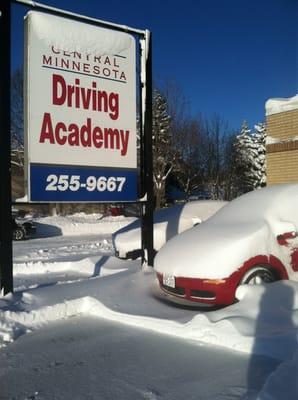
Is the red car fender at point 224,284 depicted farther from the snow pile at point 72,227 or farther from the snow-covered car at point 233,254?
the snow pile at point 72,227

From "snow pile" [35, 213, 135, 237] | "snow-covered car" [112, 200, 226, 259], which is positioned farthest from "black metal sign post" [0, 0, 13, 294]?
"snow pile" [35, 213, 135, 237]

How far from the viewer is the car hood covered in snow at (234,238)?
5.69m

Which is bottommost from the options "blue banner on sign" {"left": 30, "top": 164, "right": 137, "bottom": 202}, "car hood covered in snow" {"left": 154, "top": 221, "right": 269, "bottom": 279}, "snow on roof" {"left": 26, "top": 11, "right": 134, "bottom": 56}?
"car hood covered in snow" {"left": 154, "top": 221, "right": 269, "bottom": 279}

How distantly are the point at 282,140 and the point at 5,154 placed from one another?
9.35 meters

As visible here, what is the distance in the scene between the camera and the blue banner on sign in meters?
6.94

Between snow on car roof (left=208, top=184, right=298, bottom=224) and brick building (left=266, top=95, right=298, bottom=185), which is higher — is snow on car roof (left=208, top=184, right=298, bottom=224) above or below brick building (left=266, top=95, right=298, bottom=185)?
below

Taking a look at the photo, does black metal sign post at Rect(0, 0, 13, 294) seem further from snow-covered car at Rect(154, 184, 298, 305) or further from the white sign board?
snow-covered car at Rect(154, 184, 298, 305)

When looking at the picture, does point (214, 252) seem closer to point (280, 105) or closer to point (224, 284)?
point (224, 284)

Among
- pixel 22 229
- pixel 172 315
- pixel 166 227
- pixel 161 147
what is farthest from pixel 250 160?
pixel 172 315

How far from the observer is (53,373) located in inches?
163

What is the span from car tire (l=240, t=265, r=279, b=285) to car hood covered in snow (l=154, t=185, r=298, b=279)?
163 mm

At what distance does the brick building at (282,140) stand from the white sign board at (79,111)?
265 inches

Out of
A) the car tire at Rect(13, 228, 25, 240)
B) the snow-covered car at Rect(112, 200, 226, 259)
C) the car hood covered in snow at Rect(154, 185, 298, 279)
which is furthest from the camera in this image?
the car tire at Rect(13, 228, 25, 240)

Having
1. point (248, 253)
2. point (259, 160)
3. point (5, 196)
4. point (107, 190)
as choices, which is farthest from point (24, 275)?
point (259, 160)
